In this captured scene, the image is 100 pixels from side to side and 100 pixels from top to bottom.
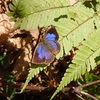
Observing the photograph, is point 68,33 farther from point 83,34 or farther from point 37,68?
point 37,68

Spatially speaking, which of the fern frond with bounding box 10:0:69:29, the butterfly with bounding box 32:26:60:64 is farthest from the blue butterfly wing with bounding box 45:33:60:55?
the fern frond with bounding box 10:0:69:29

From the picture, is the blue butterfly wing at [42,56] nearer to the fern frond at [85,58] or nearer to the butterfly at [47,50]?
the butterfly at [47,50]

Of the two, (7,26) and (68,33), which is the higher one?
(7,26)

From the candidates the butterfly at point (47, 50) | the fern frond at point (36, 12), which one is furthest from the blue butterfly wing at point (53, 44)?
the fern frond at point (36, 12)

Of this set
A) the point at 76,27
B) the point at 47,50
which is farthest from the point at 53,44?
the point at 76,27

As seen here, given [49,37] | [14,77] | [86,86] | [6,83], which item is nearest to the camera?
[49,37]

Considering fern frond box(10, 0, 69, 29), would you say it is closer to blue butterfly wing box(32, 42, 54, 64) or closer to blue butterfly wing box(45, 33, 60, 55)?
blue butterfly wing box(45, 33, 60, 55)

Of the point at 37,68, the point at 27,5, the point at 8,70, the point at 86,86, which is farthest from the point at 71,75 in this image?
the point at 8,70
